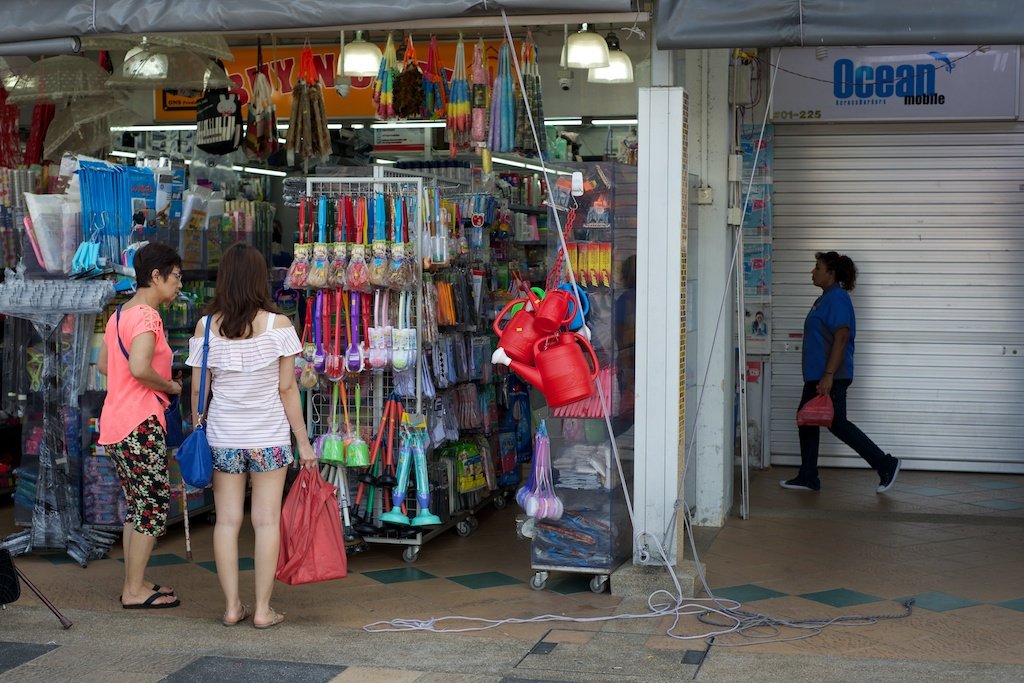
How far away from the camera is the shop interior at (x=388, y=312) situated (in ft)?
20.6

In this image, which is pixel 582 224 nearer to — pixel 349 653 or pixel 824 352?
pixel 349 653

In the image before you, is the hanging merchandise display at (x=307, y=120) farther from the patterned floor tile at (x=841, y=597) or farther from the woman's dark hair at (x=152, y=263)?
the patterned floor tile at (x=841, y=597)

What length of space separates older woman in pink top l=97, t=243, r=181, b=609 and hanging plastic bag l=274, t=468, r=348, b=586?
0.70 metres

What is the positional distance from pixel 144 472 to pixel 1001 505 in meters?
5.98

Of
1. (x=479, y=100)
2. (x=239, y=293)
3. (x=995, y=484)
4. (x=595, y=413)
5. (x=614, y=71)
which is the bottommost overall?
(x=995, y=484)

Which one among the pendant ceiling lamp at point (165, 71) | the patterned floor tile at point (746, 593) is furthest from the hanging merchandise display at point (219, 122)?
the patterned floor tile at point (746, 593)

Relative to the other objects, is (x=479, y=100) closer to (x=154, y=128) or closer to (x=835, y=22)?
(x=835, y=22)

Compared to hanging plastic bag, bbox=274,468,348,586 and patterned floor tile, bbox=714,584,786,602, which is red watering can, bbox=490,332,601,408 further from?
patterned floor tile, bbox=714,584,786,602

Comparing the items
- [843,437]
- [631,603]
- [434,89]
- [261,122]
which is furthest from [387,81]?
[843,437]

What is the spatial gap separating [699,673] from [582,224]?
229 centimetres

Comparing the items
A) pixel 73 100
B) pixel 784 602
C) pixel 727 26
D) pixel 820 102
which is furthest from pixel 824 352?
pixel 73 100

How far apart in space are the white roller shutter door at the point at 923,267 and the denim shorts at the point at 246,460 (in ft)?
19.0

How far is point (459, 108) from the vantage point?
7934 mm

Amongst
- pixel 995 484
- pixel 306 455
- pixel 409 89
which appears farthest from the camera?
pixel 995 484
